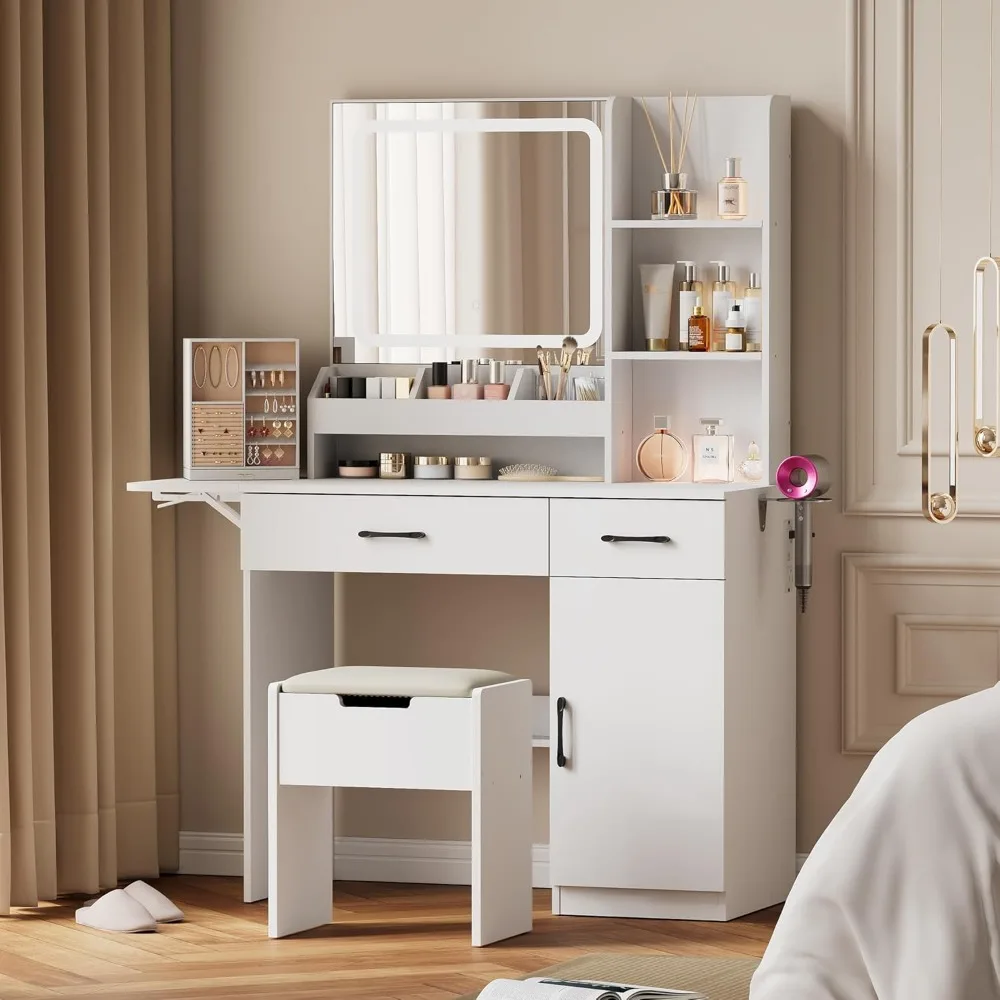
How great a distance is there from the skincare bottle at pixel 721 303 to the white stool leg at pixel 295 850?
123cm

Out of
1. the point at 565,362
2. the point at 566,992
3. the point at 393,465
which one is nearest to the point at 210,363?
the point at 393,465

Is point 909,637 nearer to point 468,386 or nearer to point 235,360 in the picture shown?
point 468,386

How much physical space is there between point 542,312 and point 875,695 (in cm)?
114

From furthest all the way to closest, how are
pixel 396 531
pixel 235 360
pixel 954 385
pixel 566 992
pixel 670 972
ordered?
pixel 235 360 → pixel 954 385 → pixel 396 531 → pixel 670 972 → pixel 566 992

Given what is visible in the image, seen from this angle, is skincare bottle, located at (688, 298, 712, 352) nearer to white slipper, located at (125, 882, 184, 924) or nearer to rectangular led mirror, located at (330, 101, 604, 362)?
rectangular led mirror, located at (330, 101, 604, 362)

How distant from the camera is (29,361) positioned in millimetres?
3463

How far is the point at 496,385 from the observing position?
3732 millimetres

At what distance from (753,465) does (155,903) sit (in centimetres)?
160

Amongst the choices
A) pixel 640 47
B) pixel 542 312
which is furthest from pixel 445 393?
pixel 640 47

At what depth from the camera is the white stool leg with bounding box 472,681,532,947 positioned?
3133mm

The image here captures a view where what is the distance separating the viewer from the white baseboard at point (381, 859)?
149 inches

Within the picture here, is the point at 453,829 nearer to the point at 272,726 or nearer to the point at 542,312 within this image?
the point at 272,726

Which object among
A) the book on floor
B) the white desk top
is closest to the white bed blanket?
the book on floor

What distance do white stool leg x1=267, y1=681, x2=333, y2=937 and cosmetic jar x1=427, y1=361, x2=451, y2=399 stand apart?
2.66 feet
